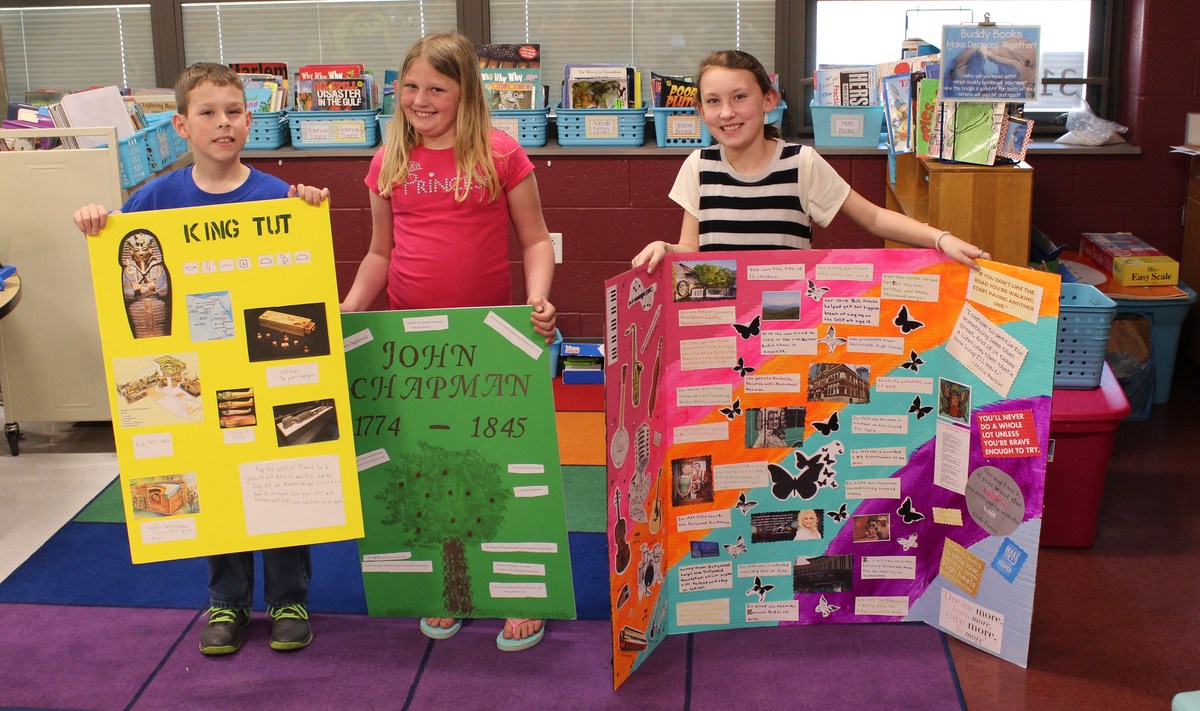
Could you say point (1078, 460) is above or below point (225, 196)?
below

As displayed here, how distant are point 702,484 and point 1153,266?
Answer: 8.16 feet

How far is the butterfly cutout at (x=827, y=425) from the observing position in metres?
2.83

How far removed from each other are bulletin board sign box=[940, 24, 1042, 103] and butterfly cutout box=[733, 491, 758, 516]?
158 cm

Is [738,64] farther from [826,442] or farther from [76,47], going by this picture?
[76,47]

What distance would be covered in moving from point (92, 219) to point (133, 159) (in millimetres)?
1688

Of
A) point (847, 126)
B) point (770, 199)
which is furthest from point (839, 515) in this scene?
point (847, 126)

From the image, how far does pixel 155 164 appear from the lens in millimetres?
4344

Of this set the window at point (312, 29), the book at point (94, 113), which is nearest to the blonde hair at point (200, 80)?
the book at point (94, 113)

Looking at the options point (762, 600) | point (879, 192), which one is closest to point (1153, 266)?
point (879, 192)

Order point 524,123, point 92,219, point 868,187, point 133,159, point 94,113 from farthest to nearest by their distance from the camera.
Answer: point 524,123 < point 868,187 < point 94,113 < point 133,159 < point 92,219

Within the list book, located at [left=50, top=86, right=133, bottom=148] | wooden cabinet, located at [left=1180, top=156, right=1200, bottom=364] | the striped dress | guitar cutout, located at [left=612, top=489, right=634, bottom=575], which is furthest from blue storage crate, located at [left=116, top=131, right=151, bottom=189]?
wooden cabinet, located at [left=1180, top=156, right=1200, bottom=364]

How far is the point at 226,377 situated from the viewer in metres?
2.63

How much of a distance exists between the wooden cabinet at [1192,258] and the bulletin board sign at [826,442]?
2.45 m

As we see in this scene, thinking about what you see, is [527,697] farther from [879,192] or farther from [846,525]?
[879,192]
